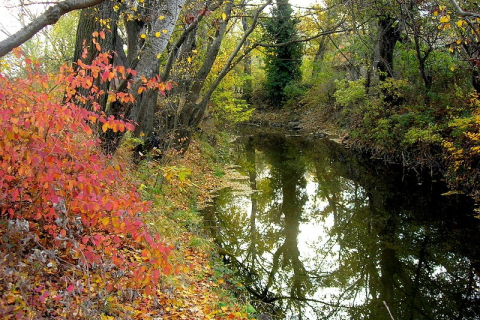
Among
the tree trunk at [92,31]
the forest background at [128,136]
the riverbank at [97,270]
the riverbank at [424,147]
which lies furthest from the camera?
the riverbank at [424,147]

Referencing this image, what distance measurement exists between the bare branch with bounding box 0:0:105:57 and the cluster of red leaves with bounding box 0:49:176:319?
93 cm

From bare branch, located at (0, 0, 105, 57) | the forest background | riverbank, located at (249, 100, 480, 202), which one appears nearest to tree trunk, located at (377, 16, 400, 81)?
the forest background

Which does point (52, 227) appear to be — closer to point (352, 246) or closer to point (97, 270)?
point (97, 270)

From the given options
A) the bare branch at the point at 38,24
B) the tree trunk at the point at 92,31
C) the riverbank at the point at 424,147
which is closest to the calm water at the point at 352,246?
the riverbank at the point at 424,147

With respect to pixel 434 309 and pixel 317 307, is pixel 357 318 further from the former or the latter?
pixel 434 309

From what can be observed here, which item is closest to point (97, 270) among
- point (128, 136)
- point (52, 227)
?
point (52, 227)

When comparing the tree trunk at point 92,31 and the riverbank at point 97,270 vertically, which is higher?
the tree trunk at point 92,31

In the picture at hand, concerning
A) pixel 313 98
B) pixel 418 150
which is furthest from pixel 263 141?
pixel 418 150

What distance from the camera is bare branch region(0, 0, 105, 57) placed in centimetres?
267

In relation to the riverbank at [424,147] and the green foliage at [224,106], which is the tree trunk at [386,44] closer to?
the riverbank at [424,147]

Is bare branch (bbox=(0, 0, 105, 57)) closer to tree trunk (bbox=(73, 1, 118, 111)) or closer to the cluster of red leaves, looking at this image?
the cluster of red leaves

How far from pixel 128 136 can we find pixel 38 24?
254 inches

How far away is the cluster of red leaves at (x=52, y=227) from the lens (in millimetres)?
3363

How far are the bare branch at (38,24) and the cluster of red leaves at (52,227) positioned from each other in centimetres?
93
